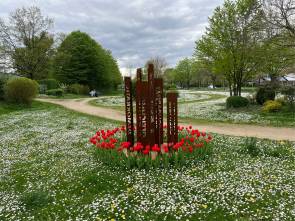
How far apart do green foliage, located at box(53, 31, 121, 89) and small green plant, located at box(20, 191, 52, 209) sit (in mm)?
42713

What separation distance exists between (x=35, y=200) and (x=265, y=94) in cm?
1811

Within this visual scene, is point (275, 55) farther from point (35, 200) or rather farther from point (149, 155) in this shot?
point (35, 200)

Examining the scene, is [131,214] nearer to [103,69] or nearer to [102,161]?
[102,161]

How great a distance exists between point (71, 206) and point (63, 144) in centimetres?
516

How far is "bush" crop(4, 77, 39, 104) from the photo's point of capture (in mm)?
21484

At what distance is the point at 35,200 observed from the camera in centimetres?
454

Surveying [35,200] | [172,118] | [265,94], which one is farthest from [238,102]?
[35,200]

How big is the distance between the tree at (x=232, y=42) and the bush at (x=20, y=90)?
16587mm

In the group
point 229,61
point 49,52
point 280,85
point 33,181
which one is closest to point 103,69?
point 49,52

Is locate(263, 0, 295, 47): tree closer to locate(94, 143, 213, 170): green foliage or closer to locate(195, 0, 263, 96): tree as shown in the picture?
locate(195, 0, 263, 96): tree

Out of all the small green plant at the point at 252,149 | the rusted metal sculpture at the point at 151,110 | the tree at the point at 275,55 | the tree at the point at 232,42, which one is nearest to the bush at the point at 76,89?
the tree at the point at 232,42

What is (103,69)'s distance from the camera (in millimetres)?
50125

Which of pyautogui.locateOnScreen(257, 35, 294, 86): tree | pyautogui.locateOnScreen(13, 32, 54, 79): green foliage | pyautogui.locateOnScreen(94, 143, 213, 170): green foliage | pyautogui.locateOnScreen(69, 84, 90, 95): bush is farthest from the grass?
pyautogui.locateOnScreen(13, 32, 54, 79): green foliage

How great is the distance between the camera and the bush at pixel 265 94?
1792 centimetres
